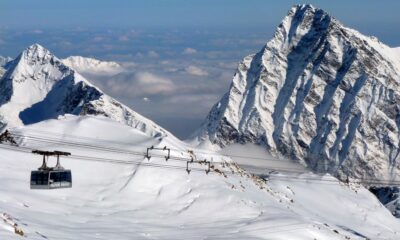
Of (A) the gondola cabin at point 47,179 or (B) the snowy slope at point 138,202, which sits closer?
(A) the gondola cabin at point 47,179

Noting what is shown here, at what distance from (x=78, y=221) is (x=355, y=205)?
51.0 metres

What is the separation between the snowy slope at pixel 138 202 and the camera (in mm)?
55750

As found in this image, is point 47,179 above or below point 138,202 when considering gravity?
above

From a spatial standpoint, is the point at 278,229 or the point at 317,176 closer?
the point at 278,229

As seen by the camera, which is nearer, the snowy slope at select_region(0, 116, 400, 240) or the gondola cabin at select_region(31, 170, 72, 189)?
the gondola cabin at select_region(31, 170, 72, 189)

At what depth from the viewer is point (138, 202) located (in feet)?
220

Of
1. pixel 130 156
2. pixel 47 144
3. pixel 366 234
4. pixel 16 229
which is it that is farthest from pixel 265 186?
pixel 16 229

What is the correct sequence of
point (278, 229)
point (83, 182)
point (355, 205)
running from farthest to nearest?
point (355, 205) → point (83, 182) → point (278, 229)

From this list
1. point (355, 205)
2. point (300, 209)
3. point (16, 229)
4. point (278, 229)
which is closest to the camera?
point (16, 229)

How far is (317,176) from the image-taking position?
116 m

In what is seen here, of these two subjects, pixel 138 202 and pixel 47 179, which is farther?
pixel 138 202

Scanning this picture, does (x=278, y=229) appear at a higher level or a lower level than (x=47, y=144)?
lower

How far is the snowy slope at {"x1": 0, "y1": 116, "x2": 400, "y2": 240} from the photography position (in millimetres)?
55750

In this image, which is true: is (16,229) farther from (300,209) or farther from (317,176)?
(317,176)
